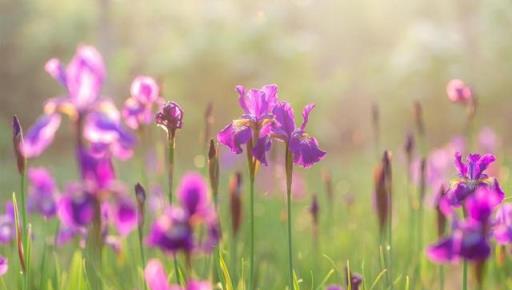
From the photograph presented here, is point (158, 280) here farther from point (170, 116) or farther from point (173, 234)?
point (170, 116)

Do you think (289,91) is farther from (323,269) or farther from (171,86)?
(323,269)

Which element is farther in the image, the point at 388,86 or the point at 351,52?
the point at 351,52

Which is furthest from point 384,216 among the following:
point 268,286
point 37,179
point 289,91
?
point 289,91

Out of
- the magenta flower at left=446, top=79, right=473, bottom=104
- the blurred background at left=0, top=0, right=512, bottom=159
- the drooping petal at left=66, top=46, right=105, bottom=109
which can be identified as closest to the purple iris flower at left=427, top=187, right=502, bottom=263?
the drooping petal at left=66, top=46, right=105, bottom=109

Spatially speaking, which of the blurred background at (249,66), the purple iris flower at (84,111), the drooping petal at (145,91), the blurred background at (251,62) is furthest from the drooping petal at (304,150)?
the blurred background at (251,62)

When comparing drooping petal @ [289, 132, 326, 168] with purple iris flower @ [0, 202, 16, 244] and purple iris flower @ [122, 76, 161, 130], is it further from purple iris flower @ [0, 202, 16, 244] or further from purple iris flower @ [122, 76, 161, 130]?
purple iris flower @ [0, 202, 16, 244]

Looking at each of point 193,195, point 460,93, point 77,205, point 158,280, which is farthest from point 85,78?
point 460,93
